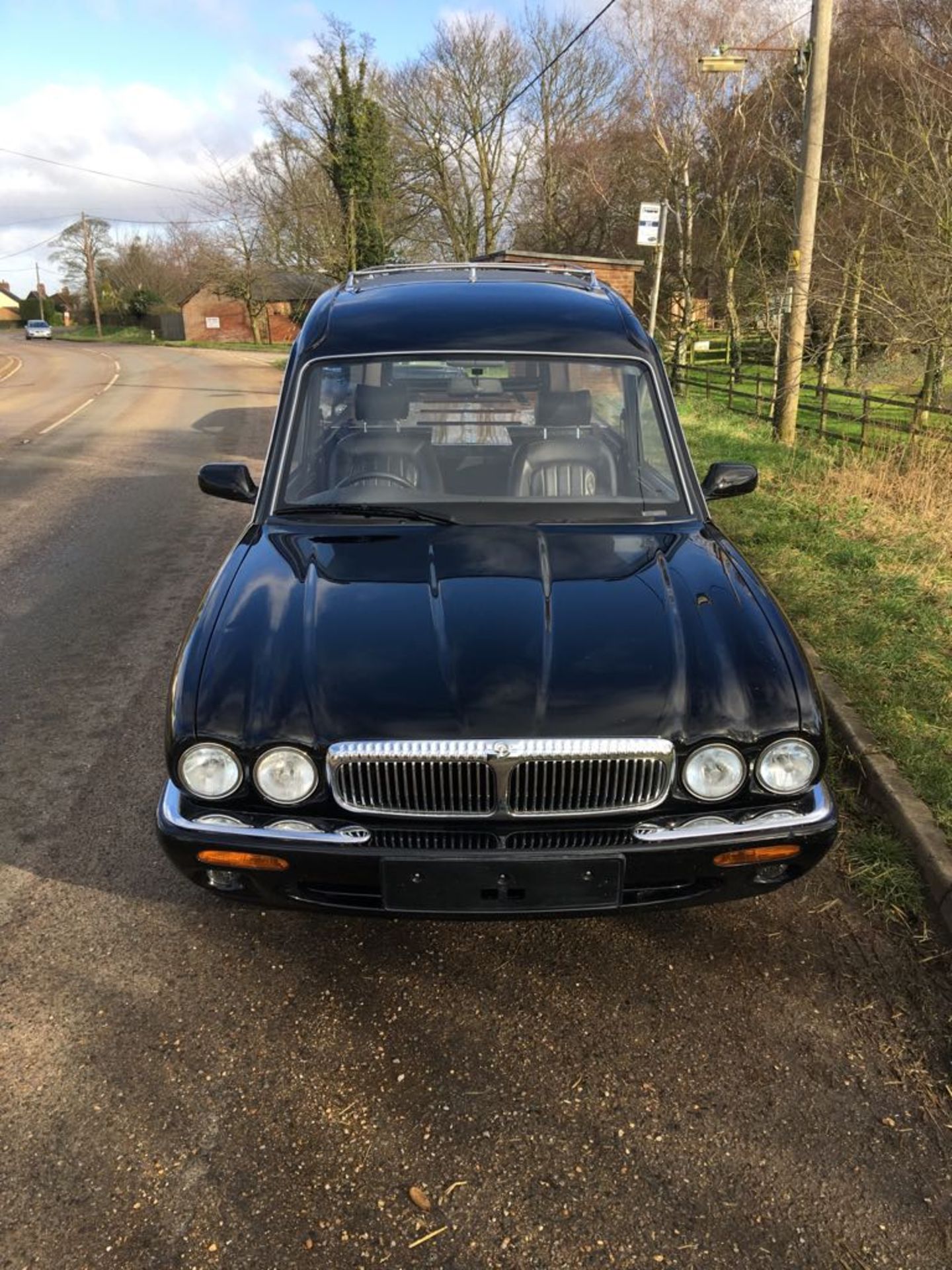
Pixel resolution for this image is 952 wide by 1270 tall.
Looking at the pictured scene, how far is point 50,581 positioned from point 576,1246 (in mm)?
6431

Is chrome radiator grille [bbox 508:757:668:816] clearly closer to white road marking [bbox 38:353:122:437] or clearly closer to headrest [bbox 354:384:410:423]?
headrest [bbox 354:384:410:423]

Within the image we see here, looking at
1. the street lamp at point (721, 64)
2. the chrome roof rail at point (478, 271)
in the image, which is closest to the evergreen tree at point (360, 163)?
the street lamp at point (721, 64)

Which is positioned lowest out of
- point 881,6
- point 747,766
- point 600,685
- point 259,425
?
point 259,425

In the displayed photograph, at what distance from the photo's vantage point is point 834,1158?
226 centimetres

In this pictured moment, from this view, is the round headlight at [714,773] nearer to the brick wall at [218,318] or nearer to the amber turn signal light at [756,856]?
the amber turn signal light at [756,856]

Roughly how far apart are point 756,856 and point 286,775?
4.34 feet

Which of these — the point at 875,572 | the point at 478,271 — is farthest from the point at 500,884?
the point at 875,572

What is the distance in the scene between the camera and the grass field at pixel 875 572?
4.27 meters

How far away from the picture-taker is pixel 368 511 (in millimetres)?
3533

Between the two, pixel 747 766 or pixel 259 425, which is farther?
pixel 259 425

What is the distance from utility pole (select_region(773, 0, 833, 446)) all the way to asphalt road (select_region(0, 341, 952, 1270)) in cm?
946

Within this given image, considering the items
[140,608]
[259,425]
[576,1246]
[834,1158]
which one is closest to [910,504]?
[140,608]

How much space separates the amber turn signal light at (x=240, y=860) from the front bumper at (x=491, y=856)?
19 millimetres

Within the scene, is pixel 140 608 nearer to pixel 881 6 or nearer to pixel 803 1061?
pixel 803 1061
